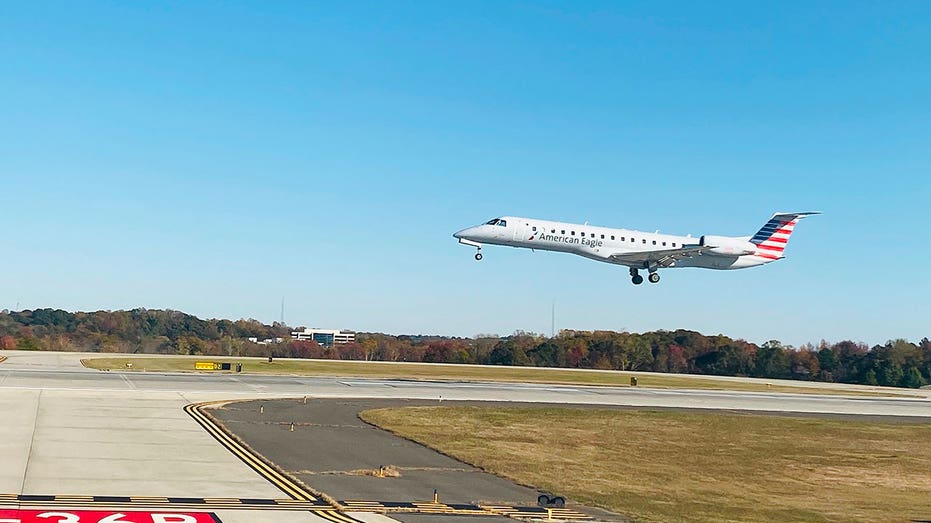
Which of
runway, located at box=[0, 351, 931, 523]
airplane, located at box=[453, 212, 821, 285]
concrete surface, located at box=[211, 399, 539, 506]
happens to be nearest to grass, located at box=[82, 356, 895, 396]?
runway, located at box=[0, 351, 931, 523]

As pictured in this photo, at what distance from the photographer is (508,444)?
34.9 m

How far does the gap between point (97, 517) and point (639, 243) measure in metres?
52.1

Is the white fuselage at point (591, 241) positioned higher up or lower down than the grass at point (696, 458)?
higher up

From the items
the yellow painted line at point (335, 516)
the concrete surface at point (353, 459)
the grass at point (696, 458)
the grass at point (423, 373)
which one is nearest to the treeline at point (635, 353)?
the grass at point (423, 373)

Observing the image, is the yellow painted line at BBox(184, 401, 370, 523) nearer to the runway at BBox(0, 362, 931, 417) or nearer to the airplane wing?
the runway at BBox(0, 362, 931, 417)

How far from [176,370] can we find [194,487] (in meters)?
53.7

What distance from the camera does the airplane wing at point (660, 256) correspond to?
2565 inches

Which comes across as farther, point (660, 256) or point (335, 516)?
point (660, 256)

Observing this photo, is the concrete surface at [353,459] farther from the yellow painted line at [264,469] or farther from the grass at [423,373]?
the grass at [423,373]

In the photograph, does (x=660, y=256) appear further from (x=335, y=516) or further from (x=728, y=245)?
(x=335, y=516)

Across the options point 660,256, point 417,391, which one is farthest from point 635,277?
point 417,391

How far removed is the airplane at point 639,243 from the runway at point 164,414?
9.47 m

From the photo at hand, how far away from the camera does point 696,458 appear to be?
33.3 metres

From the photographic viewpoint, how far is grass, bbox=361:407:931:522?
78.5 feet
